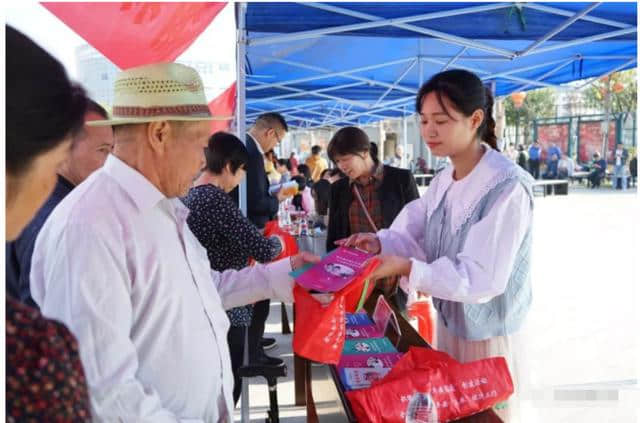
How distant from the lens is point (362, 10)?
14.6 feet

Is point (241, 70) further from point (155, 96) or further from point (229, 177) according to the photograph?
point (155, 96)

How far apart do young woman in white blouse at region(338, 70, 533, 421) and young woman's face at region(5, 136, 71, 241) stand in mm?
1157

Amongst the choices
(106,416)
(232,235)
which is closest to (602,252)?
(232,235)

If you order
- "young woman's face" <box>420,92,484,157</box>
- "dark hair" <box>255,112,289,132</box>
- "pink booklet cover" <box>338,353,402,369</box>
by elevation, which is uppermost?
"dark hair" <box>255,112,289,132</box>

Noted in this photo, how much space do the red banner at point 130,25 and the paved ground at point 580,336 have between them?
2115mm

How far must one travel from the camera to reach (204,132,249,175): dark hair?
9.30ft

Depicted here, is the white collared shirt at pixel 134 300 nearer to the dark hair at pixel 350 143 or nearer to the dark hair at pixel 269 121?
the dark hair at pixel 350 143

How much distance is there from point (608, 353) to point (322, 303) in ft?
12.3

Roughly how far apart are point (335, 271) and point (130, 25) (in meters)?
2.20

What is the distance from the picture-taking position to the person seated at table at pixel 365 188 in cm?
364

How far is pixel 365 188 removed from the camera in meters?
3.72

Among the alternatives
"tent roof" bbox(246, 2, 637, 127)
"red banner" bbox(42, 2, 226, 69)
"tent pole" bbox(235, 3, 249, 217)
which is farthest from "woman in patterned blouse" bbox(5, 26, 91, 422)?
"tent roof" bbox(246, 2, 637, 127)

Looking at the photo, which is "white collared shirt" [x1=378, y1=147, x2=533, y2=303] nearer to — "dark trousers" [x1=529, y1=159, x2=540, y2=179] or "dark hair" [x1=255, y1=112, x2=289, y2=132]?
"dark hair" [x1=255, y1=112, x2=289, y2=132]

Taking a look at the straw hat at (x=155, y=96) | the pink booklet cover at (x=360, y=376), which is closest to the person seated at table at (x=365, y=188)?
the pink booklet cover at (x=360, y=376)
